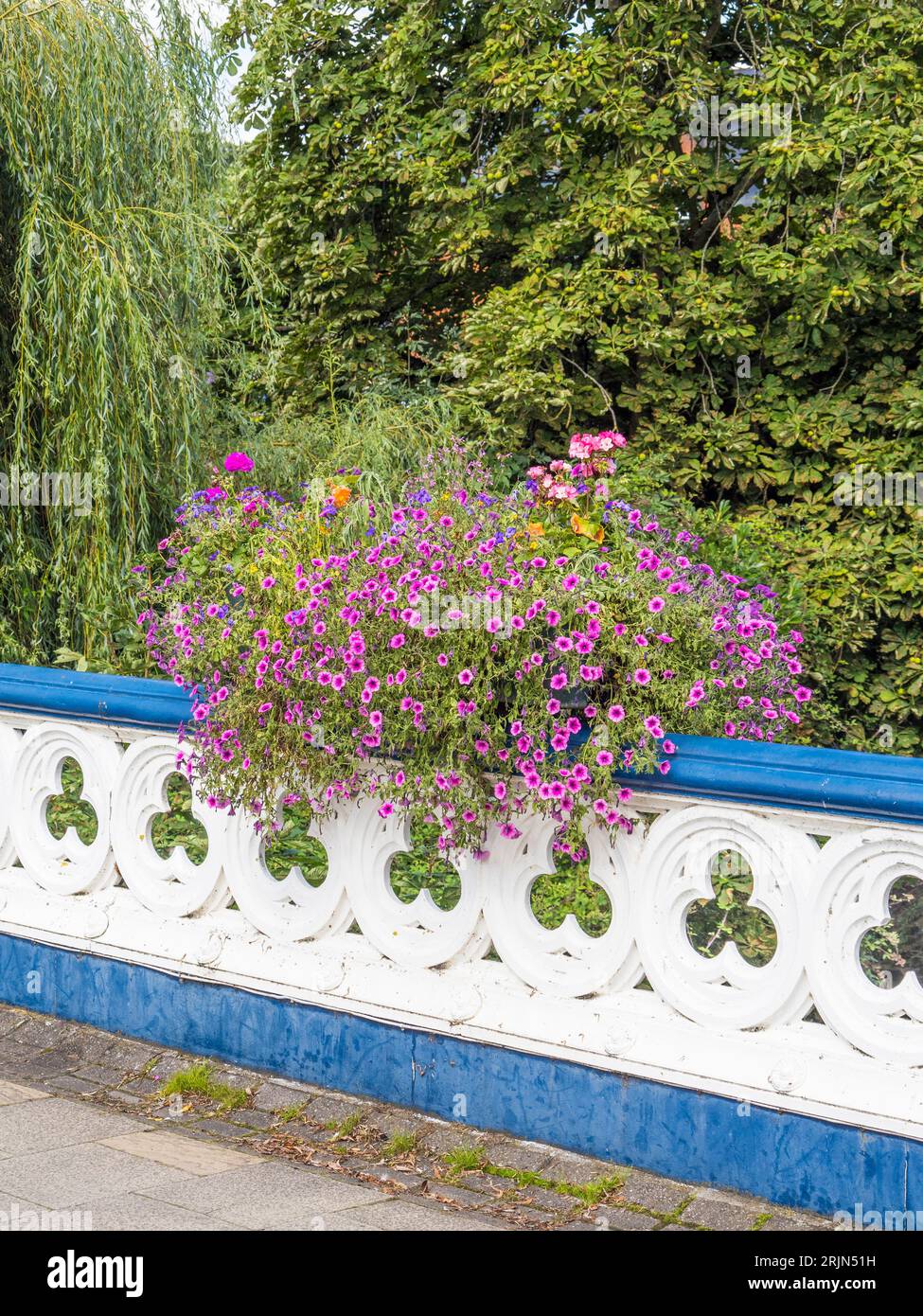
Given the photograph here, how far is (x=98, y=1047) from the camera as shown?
471 cm

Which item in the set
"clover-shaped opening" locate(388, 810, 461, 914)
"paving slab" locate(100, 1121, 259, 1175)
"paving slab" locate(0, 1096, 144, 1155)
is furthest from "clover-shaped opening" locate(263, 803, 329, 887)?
"paving slab" locate(100, 1121, 259, 1175)

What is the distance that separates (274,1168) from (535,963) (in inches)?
34.2

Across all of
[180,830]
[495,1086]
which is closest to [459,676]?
[495,1086]

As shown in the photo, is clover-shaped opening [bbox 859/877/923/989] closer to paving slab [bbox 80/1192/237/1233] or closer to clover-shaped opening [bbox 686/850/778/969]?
clover-shaped opening [bbox 686/850/778/969]

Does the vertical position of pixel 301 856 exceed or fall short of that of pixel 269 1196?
it exceeds it

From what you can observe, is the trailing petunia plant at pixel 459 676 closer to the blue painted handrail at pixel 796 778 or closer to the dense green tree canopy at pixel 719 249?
the blue painted handrail at pixel 796 778

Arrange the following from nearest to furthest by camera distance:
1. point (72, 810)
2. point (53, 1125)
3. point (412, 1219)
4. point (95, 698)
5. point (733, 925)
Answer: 1. point (412, 1219)
2. point (53, 1125)
3. point (95, 698)
4. point (733, 925)
5. point (72, 810)

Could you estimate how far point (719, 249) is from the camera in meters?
9.06

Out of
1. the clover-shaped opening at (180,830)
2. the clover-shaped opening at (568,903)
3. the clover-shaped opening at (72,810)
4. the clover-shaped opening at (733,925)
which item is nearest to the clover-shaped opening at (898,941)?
the clover-shaped opening at (733,925)

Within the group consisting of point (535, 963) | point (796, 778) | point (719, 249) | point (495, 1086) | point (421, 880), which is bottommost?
point (495, 1086)

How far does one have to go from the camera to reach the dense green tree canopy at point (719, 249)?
8461mm

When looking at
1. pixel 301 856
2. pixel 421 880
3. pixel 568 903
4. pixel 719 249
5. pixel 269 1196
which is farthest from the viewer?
pixel 719 249

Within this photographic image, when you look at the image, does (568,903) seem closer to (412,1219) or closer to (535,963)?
(535,963)
